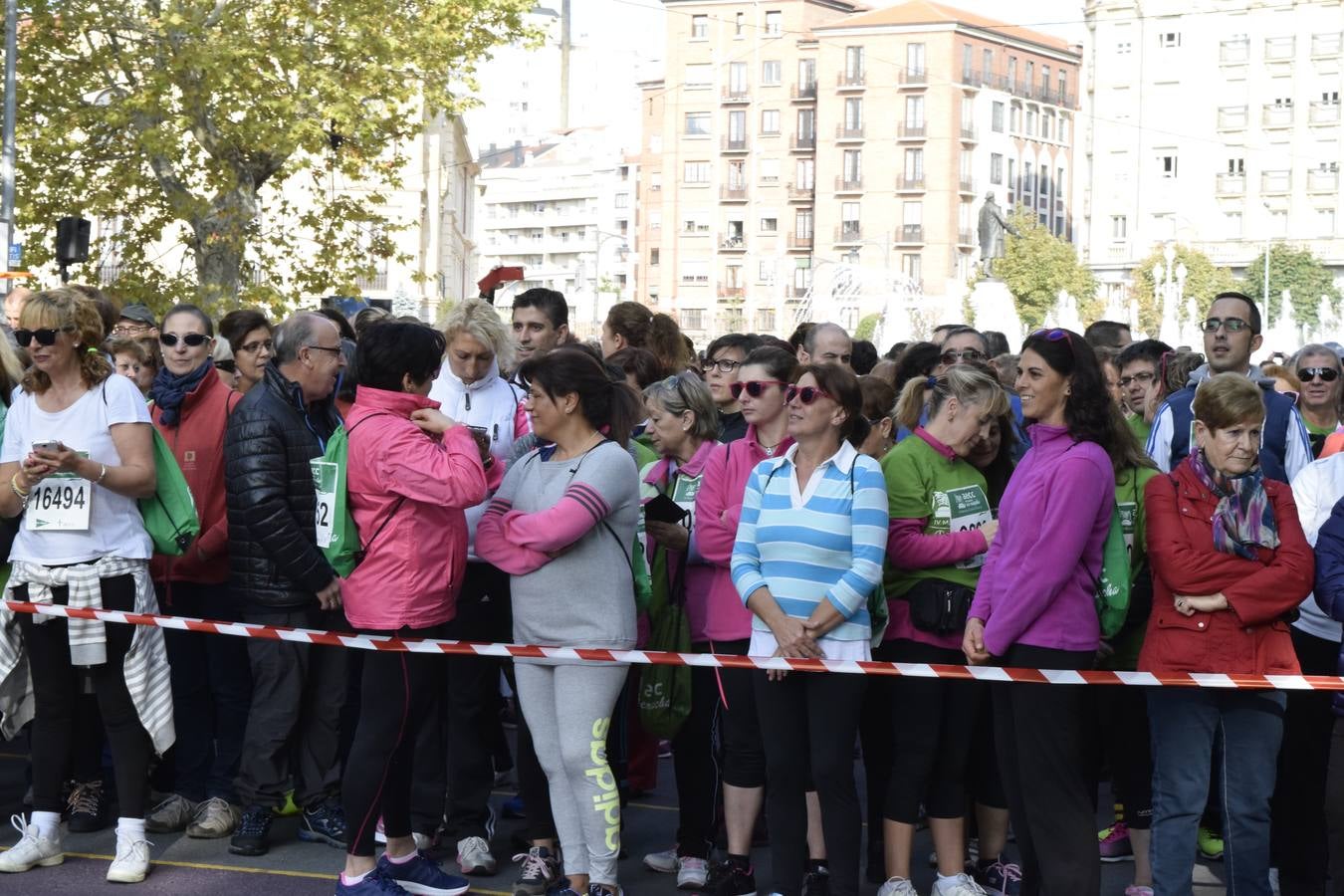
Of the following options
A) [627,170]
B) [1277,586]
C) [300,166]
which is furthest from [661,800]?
[627,170]

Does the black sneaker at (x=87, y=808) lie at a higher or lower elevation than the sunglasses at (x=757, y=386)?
lower

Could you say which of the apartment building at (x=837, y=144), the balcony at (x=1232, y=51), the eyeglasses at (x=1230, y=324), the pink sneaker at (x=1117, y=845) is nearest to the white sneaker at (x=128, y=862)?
the pink sneaker at (x=1117, y=845)

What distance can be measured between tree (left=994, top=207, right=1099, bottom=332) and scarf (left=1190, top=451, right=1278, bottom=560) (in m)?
79.6

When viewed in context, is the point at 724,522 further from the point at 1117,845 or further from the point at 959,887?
the point at 1117,845

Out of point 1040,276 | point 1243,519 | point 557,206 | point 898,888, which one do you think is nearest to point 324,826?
point 898,888

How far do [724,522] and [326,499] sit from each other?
1.46 meters

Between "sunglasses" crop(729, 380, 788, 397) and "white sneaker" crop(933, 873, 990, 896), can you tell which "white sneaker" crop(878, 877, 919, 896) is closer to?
"white sneaker" crop(933, 873, 990, 896)

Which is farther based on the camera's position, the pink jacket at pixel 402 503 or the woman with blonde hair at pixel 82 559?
the woman with blonde hair at pixel 82 559

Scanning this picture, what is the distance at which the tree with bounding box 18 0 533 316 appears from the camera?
21375mm

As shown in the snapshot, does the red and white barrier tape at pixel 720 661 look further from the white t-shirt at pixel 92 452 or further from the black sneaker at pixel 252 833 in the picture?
the black sneaker at pixel 252 833

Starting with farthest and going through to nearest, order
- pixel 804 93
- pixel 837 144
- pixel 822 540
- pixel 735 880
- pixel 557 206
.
Answer: pixel 557 206 < pixel 804 93 < pixel 837 144 < pixel 735 880 < pixel 822 540

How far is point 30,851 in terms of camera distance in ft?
22.3

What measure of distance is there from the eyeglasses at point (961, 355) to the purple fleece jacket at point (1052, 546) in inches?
118

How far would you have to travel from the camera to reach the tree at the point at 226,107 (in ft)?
70.1
